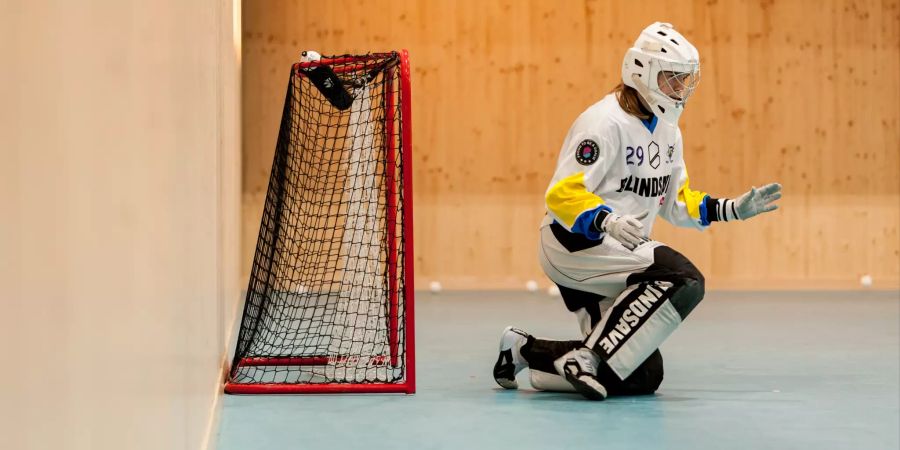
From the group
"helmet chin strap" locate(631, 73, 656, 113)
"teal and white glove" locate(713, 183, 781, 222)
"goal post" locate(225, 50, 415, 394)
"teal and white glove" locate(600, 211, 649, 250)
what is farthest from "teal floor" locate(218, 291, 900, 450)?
"helmet chin strap" locate(631, 73, 656, 113)

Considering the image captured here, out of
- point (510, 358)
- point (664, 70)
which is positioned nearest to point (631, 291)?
point (510, 358)

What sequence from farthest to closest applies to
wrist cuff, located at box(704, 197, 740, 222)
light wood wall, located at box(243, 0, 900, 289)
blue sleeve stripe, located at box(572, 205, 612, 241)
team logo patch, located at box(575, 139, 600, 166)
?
light wood wall, located at box(243, 0, 900, 289)
wrist cuff, located at box(704, 197, 740, 222)
team logo patch, located at box(575, 139, 600, 166)
blue sleeve stripe, located at box(572, 205, 612, 241)

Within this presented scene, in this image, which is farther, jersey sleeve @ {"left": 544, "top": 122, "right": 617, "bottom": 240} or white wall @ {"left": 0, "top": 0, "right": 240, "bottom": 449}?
jersey sleeve @ {"left": 544, "top": 122, "right": 617, "bottom": 240}

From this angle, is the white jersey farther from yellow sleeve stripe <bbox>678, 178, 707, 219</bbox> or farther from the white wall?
the white wall

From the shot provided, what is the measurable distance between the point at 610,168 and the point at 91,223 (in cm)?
341

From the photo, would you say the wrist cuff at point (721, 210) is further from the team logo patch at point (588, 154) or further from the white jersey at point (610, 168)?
the team logo patch at point (588, 154)

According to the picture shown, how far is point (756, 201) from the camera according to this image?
4387 mm

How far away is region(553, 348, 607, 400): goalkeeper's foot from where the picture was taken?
13.3 feet

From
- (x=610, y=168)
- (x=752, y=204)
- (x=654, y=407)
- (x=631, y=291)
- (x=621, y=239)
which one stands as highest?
(x=610, y=168)

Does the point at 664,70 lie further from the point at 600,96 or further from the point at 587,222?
the point at 600,96

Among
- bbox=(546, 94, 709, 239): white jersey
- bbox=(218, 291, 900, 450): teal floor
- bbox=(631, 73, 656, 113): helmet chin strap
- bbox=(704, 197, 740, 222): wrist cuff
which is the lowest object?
bbox=(218, 291, 900, 450): teal floor

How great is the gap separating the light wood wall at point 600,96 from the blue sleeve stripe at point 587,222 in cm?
490

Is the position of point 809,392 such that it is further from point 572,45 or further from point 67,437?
point 572,45

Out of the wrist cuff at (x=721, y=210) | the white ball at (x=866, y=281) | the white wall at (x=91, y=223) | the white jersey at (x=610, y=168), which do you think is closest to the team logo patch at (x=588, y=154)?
the white jersey at (x=610, y=168)
